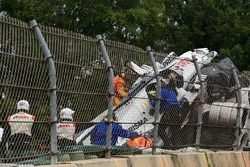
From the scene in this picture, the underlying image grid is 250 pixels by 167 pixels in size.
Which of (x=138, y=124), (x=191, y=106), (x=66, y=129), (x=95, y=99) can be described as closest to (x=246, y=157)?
(x=191, y=106)

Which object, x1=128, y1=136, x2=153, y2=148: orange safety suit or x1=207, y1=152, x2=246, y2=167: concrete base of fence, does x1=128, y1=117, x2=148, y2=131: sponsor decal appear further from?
x1=207, y1=152, x2=246, y2=167: concrete base of fence

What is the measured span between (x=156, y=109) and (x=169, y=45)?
33590 millimetres

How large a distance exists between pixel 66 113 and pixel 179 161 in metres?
2.93

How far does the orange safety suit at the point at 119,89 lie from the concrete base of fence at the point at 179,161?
2.86 feet

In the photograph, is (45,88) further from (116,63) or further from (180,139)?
(180,139)

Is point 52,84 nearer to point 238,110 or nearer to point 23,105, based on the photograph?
point 23,105

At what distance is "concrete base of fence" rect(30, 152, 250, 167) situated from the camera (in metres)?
7.72

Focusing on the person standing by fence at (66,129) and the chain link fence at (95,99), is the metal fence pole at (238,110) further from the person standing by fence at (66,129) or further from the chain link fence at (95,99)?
the person standing by fence at (66,129)

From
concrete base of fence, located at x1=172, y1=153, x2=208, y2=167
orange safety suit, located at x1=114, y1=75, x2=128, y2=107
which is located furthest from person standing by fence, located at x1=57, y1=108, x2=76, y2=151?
concrete base of fence, located at x1=172, y1=153, x2=208, y2=167

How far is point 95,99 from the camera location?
8086 mm

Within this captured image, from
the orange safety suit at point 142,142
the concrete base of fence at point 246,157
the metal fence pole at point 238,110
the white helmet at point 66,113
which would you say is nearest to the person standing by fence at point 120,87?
the orange safety suit at point 142,142

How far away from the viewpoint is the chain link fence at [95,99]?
6543 mm

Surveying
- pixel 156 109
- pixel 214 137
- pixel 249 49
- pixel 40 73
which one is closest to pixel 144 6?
pixel 249 49

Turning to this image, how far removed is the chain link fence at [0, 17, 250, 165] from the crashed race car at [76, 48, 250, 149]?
20 millimetres
